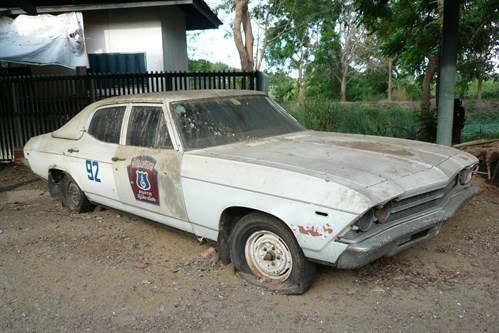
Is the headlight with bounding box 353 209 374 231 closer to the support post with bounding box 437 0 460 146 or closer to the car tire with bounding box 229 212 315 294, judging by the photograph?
the car tire with bounding box 229 212 315 294

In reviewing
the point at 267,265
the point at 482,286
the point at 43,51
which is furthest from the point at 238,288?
the point at 43,51

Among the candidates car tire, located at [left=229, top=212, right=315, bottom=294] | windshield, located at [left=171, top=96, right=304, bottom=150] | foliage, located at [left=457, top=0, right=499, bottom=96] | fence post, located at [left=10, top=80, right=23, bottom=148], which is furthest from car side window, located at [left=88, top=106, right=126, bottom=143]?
foliage, located at [left=457, top=0, right=499, bottom=96]

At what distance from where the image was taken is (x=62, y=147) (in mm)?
5449

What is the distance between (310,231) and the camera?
3.04 metres

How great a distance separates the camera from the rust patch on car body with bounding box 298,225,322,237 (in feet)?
9.89

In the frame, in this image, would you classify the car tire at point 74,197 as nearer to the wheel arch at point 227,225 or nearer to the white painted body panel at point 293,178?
the white painted body panel at point 293,178

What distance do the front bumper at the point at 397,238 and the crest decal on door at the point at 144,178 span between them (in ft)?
6.32

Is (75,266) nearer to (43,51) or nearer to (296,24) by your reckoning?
(43,51)

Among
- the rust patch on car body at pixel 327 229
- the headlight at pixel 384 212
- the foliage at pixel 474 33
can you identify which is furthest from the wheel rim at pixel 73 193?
the foliage at pixel 474 33

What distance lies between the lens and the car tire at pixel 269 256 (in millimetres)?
3281

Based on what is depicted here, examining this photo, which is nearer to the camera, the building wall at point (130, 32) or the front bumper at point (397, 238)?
the front bumper at point (397, 238)

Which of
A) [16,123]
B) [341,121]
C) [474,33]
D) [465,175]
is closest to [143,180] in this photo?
[465,175]

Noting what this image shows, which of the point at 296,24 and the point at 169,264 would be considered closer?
the point at 169,264

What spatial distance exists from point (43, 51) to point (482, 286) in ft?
30.2
